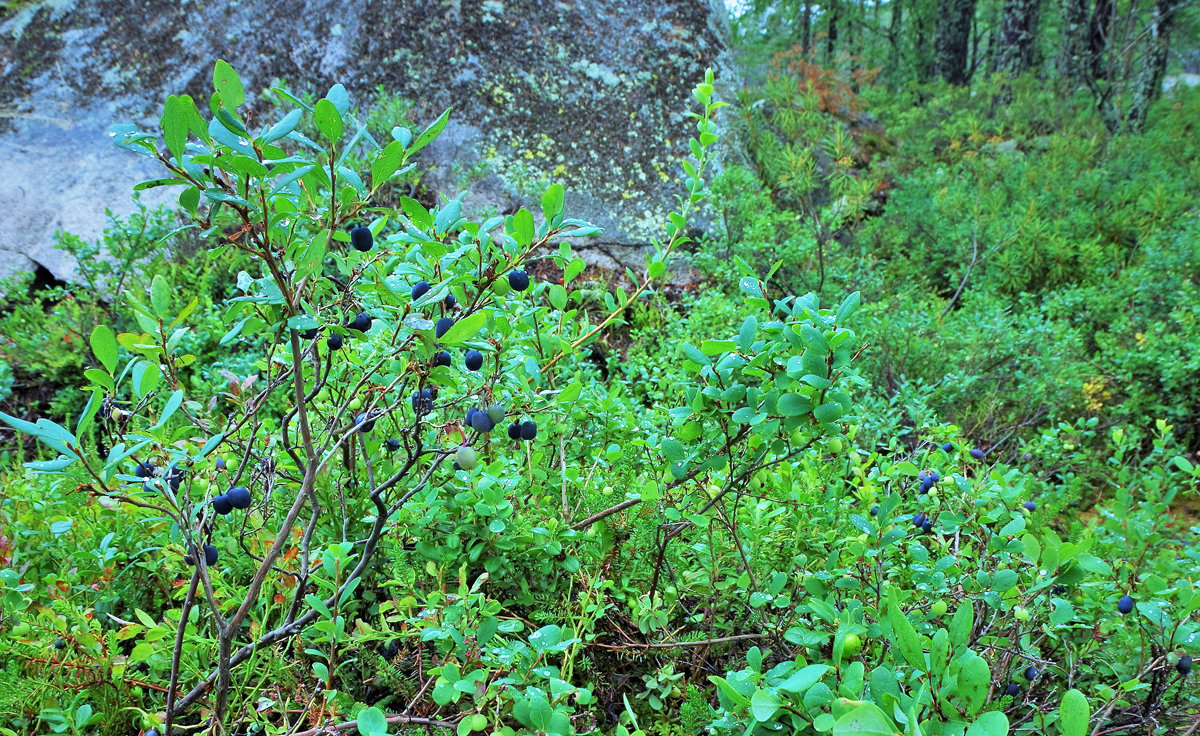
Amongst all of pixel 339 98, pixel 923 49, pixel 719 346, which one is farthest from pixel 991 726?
pixel 923 49

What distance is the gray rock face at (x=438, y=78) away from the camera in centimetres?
446

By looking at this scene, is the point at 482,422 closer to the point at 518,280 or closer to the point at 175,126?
the point at 518,280

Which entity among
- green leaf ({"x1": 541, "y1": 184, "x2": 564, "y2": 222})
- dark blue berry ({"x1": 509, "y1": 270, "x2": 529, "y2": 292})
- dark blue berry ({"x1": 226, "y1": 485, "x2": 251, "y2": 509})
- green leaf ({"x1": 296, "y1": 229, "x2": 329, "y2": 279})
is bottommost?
dark blue berry ({"x1": 226, "y1": 485, "x2": 251, "y2": 509})

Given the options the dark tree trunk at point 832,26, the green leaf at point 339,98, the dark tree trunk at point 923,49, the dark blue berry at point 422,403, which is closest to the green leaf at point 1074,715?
the dark blue berry at point 422,403

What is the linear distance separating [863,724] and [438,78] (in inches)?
197

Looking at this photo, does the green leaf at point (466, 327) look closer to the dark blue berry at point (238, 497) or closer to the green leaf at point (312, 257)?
the green leaf at point (312, 257)

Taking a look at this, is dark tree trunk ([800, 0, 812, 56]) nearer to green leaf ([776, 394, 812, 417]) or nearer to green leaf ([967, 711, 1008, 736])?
green leaf ([776, 394, 812, 417])

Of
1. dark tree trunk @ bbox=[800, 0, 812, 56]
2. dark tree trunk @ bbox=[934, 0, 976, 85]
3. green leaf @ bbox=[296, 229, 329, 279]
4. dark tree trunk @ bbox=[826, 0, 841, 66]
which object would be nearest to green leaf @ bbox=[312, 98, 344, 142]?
green leaf @ bbox=[296, 229, 329, 279]

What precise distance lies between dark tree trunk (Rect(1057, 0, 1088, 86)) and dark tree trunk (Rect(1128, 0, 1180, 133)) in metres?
0.62

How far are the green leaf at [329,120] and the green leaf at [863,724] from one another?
36.0 inches

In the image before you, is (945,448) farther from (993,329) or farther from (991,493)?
(993,329)

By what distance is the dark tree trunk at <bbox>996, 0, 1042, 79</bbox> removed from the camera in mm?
8133

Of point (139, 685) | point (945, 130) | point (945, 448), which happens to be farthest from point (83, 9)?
point (945, 130)

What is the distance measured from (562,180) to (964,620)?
4049 mm
